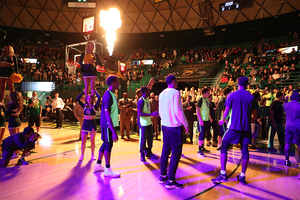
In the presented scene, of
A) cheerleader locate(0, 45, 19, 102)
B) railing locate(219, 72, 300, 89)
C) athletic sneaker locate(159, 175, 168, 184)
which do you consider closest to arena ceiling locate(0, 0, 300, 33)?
railing locate(219, 72, 300, 89)

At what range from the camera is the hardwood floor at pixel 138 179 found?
2.96 metres

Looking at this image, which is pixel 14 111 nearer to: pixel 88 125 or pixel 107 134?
pixel 88 125

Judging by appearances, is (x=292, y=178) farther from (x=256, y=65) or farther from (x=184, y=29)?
(x=184, y=29)

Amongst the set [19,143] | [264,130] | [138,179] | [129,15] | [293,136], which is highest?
[129,15]

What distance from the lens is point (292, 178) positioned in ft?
11.9

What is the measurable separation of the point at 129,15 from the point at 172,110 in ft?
79.9

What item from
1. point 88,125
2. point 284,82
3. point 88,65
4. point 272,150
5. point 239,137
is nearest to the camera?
point 239,137

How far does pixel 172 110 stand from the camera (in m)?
3.17

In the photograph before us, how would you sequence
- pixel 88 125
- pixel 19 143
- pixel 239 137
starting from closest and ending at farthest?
pixel 239 137
pixel 19 143
pixel 88 125

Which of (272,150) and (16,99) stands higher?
(16,99)

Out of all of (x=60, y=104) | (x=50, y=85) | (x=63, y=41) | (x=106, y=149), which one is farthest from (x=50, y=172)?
(x=63, y=41)

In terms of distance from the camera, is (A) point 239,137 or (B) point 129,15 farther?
(B) point 129,15

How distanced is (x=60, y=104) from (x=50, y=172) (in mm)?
7083

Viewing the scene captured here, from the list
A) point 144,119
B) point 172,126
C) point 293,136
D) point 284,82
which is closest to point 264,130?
point 293,136
